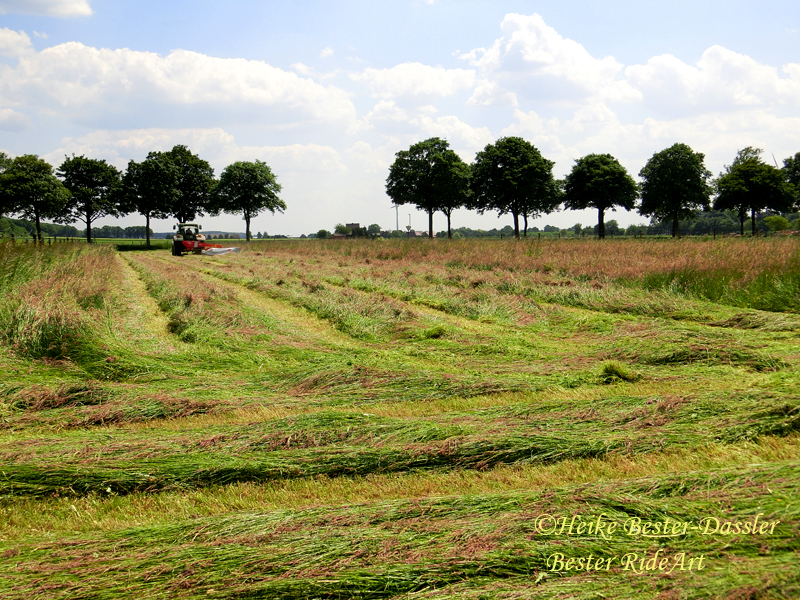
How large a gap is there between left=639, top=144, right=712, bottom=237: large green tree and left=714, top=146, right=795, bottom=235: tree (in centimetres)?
200

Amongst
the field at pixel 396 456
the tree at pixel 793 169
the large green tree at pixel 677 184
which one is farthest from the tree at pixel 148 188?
the tree at pixel 793 169

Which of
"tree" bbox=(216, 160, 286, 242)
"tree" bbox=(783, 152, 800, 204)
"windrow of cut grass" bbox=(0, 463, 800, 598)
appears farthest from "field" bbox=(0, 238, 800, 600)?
"tree" bbox=(783, 152, 800, 204)

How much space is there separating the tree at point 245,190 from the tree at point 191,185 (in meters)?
1.54

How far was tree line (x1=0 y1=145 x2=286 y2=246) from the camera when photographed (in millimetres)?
44362

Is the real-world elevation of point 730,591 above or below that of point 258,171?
below

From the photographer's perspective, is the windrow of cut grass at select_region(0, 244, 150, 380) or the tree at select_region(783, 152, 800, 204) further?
the tree at select_region(783, 152, 800, 204)

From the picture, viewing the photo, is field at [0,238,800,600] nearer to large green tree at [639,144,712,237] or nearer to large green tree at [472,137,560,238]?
large green tree at [472,137,560,238]

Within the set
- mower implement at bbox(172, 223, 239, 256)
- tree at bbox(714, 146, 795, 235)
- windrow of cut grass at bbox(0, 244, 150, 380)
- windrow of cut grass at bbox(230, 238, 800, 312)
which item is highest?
tree at bbox(714, 146, 795, 235)

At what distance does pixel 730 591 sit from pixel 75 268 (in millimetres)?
17245

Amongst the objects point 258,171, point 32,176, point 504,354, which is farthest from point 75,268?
point 258,171

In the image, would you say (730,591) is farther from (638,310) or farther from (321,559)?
(638,310)

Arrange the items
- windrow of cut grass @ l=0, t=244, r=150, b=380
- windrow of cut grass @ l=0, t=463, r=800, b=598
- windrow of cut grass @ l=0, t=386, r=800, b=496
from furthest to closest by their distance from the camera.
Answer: windrow of cut grass @ l=0, t=244, r=150, b=380
windrow of cut grass @ l=0, t=386, r=800, b=496
windrow of cut grass @ l=0, t=463, r=800, b=598

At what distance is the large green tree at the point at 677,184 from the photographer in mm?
50781

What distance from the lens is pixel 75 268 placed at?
14609 mm
